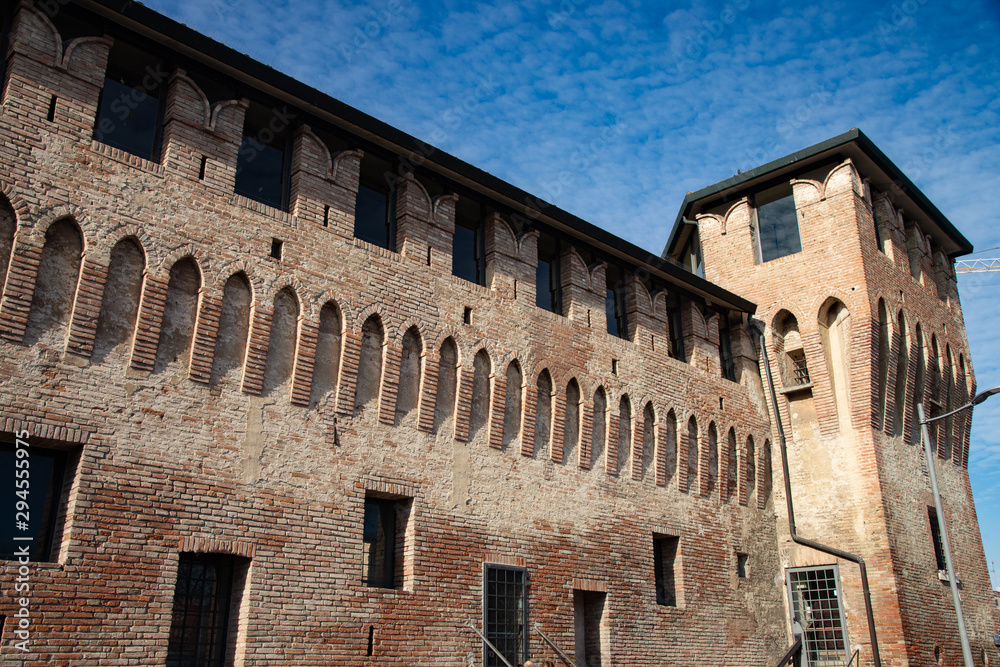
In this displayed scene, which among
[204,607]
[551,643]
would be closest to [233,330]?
[204,607]

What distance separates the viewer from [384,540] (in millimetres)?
12109

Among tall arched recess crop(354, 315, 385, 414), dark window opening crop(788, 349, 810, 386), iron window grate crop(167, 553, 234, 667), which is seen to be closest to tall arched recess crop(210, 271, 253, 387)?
tall arched recess crop(354, 315, 385, 414)

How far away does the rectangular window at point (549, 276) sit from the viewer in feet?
51.9

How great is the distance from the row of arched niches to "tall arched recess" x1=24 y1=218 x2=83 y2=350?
0.01 meters

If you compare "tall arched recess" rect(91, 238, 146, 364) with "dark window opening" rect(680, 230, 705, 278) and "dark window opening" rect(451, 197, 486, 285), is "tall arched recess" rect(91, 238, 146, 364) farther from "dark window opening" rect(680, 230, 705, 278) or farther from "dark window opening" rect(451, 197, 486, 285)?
A: "dark window opening" rect(680, 230, 705, 278)

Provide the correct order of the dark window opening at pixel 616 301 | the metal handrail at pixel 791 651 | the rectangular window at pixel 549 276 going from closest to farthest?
the rectangular window at pixel 549 276
the metal handrail at pixel 791 651
the dark window opening at pixel 616 301

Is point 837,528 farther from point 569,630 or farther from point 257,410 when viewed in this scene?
point 257,410

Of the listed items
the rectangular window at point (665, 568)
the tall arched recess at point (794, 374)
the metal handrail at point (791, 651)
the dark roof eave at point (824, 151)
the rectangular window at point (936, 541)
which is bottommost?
the metal handrail at point (791, 651)

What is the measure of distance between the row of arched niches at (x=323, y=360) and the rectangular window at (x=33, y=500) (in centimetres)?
121

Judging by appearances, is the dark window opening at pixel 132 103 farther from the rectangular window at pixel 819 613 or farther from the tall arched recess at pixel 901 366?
the tall arched recess at pixel 901 366

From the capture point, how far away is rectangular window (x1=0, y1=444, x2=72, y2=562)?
912 centimetres

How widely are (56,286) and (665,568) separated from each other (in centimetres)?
1150

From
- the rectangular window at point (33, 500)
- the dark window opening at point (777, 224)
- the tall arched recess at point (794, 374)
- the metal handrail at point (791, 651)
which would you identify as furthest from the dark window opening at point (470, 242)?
the metal handrail at point (791, 651)

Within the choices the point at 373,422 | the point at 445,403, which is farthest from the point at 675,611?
the point at 373,422
